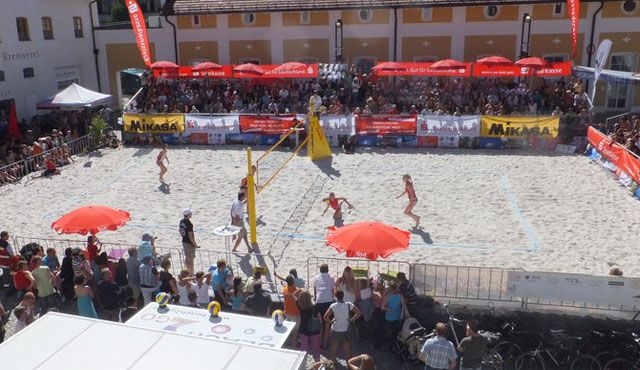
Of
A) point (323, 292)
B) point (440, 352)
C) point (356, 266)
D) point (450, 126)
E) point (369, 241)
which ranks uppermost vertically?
point (450, 126)

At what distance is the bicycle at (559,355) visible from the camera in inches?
338

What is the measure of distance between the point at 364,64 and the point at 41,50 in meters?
14.6

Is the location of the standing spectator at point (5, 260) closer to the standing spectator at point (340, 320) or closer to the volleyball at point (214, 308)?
the volleyball at point (214, 308)

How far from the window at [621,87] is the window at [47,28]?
82.1ft

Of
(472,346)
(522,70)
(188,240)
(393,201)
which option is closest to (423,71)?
(522,70)

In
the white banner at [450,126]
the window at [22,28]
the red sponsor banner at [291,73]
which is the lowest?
the white banner at [450,126]

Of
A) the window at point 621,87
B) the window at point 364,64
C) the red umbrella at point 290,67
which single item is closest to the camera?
the red umbrella at point 290,67

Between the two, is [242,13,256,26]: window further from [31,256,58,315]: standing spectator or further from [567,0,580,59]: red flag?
[31,256,58,315]: standing spectator

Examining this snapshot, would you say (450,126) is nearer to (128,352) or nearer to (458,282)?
(458,282)

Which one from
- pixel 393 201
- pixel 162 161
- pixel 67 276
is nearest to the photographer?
pixel 67 276

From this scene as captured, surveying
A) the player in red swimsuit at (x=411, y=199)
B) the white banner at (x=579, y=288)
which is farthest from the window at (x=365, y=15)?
the white banner at (x=579, y=288)

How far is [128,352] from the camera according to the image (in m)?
5.21

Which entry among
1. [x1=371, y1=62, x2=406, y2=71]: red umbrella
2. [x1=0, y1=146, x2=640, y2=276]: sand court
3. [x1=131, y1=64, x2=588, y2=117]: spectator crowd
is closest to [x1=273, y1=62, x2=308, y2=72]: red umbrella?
[x1=131, y1=64, x2=588, y2=117]: spectator crowd

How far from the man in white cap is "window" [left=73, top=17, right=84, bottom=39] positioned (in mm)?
21488
